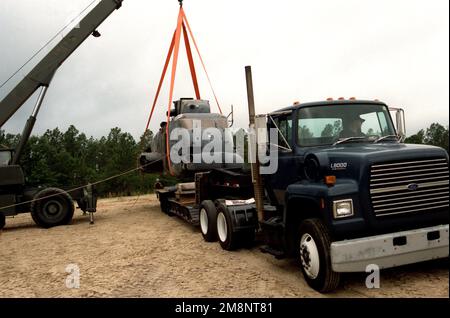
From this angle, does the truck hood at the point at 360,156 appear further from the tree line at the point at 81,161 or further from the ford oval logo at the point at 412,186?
the tree line at the point at 81,161

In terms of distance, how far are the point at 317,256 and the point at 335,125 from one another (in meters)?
2.12

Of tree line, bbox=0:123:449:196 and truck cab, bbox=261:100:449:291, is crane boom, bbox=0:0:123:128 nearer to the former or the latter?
truck cab, bbox=261:100:449:291

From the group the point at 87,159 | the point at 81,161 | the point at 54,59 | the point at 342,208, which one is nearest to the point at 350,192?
the point at 342,208

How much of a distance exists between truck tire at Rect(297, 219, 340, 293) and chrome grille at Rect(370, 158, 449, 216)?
73 centimetres

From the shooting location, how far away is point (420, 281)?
4684 mm

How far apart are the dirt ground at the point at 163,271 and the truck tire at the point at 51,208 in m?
1.46

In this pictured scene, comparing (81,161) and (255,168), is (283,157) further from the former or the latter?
(81,161)

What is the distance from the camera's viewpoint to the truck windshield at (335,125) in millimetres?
5484

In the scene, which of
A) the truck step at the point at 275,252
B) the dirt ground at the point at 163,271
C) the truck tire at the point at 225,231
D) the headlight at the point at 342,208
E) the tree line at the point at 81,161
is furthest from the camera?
A: the tree line at the point at 81,161

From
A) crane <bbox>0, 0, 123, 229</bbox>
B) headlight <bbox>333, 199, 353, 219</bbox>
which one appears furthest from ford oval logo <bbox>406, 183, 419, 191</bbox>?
crane <bbox>0, 0, 123, 229</bbox>

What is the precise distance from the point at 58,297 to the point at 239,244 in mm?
3332

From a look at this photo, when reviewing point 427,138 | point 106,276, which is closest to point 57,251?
point 106,276

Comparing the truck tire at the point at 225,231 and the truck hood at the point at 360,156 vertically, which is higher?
the truck hood at the point at 360,156

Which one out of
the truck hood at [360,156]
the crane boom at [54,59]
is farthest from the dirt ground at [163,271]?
the crane boom at [54,59]
